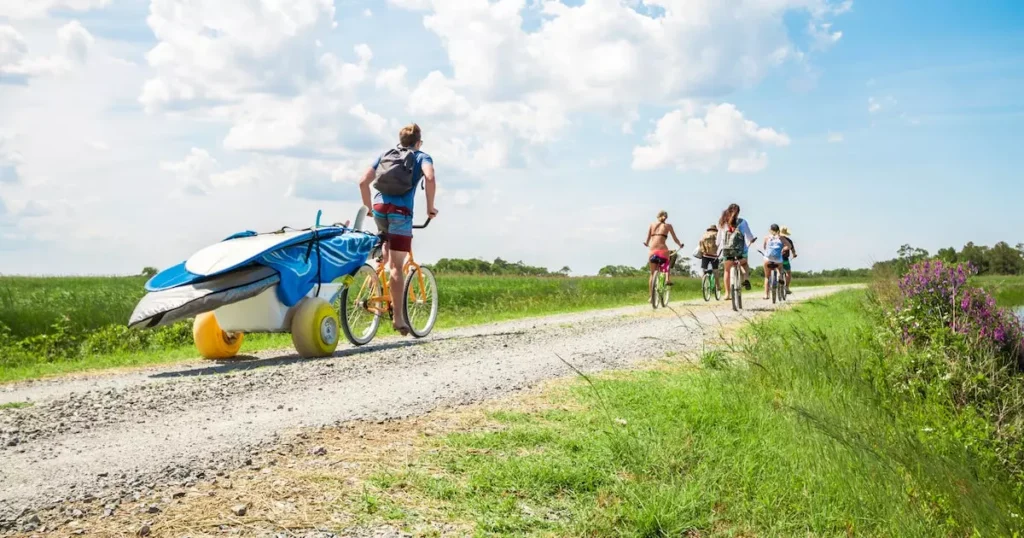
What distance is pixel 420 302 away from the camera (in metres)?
11.6

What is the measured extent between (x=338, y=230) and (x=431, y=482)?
6576 mm

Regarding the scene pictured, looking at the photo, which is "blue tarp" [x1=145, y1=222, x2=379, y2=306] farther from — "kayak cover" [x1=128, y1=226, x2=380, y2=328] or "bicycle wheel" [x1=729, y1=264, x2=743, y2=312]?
"bicycle wheel" [x1=729, y1=264, x2=743, y2=312]

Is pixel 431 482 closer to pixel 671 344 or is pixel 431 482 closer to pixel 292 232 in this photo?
pixel 292 232

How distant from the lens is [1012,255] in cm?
4891

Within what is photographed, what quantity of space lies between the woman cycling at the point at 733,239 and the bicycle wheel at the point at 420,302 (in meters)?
8.90

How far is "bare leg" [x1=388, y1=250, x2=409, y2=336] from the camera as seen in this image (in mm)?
10850

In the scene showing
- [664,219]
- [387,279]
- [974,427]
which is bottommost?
[974,427]

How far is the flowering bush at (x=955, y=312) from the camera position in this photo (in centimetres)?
978

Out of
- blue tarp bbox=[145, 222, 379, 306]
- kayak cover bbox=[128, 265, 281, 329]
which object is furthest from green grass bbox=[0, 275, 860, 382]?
kayak cover bbox=[128, 265, 281, 329]

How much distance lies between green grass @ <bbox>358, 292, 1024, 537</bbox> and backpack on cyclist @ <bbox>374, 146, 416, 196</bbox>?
17.5ft

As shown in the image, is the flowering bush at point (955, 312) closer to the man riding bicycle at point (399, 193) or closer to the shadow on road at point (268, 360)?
the shadow on road at point (268, 360)

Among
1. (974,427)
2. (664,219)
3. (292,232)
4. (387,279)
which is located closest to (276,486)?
(974,427)

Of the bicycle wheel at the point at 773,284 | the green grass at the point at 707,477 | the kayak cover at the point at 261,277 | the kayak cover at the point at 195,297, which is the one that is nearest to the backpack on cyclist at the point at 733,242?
the bicycle wheel at the point at 773,284

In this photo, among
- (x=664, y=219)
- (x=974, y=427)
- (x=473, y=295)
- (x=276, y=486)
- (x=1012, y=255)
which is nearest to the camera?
(x=276, y=486)
